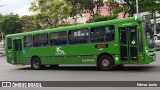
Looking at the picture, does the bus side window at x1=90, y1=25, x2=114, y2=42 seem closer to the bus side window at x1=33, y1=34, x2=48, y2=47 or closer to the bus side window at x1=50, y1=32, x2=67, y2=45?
the bus side window at x1=50, y1=32, x2=67, y2=45

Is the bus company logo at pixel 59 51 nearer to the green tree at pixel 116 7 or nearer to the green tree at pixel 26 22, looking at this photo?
the green tree at pixel 116 7

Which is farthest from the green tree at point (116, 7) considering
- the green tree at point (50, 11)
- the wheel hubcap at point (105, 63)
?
the wheel hubcap at point (105, 63)

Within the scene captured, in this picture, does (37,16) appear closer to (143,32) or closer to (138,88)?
(143,32)

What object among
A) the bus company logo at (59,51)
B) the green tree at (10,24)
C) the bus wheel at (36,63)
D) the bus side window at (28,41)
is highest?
the green tree at (10,24)

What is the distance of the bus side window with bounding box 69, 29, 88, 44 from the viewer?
17797 millimetres

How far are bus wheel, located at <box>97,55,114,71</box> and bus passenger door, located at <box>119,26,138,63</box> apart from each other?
2.38 feet

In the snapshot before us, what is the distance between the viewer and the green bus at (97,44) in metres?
15.8

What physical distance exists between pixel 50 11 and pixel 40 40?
2394 centimetres

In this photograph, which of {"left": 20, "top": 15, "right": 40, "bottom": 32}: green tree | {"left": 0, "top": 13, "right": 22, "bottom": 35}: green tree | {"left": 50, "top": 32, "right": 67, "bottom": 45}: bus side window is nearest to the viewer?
{"left": 50, "top": 32, "right": 67, "bottom": 45}: bus side window

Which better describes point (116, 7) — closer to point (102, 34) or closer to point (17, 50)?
point (17, 50)

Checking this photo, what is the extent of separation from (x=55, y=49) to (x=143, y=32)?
20.2ft

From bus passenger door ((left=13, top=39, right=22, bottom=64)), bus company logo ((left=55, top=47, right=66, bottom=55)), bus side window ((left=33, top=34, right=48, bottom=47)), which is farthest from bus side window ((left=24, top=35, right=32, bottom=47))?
bus company logo ((left=55, top=47, right=66, bottom=55))

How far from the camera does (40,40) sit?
20953 millimetres

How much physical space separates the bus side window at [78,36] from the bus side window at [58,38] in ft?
1.70
